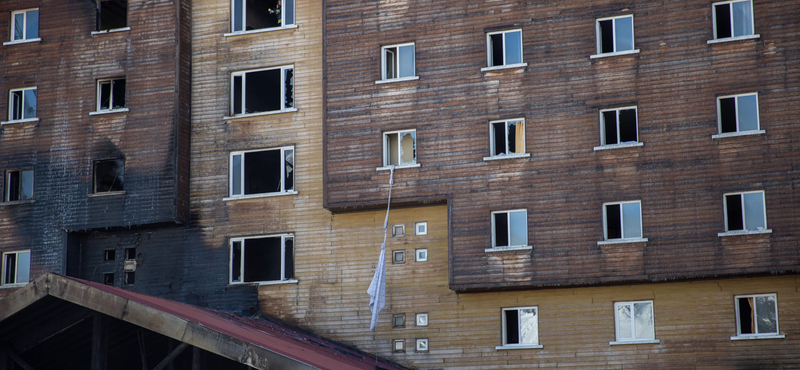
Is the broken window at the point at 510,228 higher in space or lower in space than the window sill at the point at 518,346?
higher

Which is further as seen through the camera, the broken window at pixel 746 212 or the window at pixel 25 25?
the window at pixel 25 25

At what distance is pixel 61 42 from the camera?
42625 mm

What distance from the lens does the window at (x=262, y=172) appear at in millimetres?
39688

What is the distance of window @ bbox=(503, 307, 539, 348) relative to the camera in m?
35.3

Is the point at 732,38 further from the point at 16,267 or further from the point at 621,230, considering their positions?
the point at 16,267

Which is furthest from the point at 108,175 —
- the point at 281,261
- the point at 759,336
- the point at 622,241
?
the point at 759,336

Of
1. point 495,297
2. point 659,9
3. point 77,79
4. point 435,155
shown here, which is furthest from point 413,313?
point 77,79

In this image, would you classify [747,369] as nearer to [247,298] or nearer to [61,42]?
[247,298]

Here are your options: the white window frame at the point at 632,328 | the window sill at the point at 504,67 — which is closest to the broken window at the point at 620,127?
the window sill at the point at 504,67

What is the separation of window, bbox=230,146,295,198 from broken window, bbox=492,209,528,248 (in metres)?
7.94

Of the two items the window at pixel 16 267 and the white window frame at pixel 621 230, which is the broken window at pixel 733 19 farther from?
the window at pixel 16 267

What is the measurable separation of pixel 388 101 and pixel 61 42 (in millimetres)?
14318

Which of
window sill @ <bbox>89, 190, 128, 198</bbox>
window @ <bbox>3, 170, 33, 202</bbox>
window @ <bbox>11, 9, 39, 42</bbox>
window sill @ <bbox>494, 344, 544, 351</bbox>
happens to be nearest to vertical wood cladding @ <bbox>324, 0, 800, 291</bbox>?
window sill @ <bbox>494, 344, 544, 351</bbox>

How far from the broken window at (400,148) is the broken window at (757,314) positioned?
1189cm
